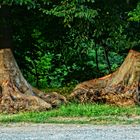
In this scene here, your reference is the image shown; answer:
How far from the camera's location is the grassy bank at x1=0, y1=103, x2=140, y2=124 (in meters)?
15.1

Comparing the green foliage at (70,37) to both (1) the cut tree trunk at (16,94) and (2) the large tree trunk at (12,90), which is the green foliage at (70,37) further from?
(1) the cut tree trunk at (16,94)

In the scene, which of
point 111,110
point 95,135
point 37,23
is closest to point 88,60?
point 37,23

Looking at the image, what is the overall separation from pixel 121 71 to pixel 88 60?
7.31 m

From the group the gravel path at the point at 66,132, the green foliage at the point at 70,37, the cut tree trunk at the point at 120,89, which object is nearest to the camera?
the gravel path at the point at 66,132

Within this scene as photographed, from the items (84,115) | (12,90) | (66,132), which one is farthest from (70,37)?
(66,132)

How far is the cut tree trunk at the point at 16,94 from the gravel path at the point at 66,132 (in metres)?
3.00

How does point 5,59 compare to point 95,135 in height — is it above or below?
above

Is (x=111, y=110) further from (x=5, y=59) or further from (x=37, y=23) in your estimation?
(x=37, y=23)

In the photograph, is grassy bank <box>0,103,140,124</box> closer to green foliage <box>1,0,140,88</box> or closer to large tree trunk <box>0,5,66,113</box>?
large tree trunk <box>0,5,66,113</box>

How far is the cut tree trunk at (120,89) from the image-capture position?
18.5 m

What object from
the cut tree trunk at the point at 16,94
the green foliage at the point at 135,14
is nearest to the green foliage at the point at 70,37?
the green foliage at the point at 135,14

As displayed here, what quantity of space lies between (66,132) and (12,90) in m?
5.38

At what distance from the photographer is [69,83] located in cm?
2602

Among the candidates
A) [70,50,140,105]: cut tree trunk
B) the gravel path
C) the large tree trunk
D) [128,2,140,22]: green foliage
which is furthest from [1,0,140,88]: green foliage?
the gravel path
